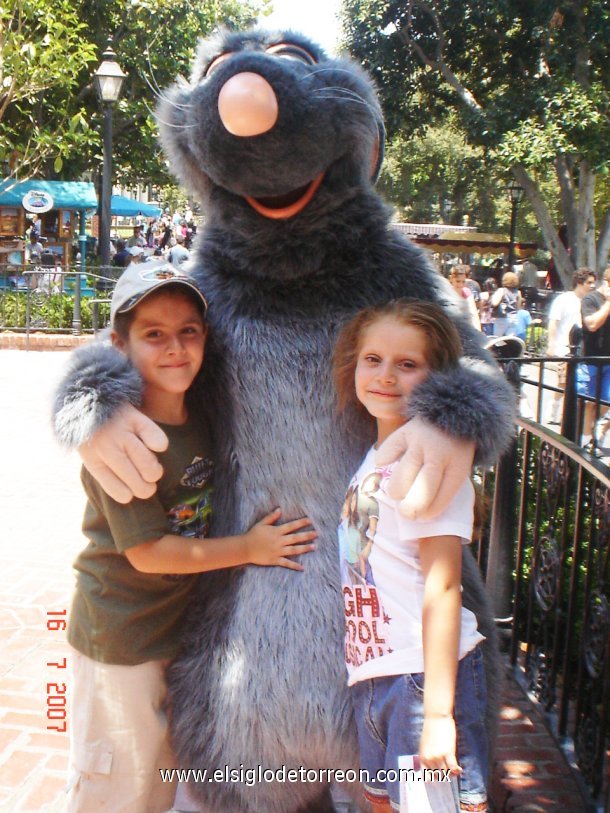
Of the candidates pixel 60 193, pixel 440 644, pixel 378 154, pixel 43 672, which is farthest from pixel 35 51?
pixel 440 644

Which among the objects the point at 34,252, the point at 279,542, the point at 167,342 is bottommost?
the point at 279,542

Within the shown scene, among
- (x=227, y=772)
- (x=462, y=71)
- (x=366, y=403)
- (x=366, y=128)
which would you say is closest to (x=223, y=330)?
(x=366, y=403)

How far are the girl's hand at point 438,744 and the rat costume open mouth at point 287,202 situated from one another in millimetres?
1166

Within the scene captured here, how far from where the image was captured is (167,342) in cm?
Answer: 192

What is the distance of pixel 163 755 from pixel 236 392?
944 mm

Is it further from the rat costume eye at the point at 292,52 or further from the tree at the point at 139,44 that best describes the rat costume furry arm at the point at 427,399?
the tree at the point at 139,44

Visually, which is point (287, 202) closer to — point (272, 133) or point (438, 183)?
point (272, 133)

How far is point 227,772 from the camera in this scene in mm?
1919

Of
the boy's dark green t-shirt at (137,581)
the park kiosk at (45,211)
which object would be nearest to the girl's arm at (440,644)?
the boy's dark green t-shirt at (137,581)

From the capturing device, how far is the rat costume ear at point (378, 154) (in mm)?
2102

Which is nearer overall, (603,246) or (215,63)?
(215,63)

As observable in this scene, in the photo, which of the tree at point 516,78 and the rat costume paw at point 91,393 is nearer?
the rat costume paw at point 91,393

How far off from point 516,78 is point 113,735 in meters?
17.1

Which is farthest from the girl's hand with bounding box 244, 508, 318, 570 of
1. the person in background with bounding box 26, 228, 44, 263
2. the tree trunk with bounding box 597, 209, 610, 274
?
the person in background with bounding box 26, 228, 44, 263
